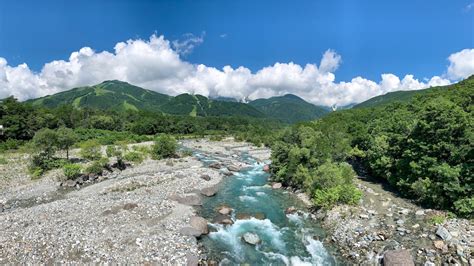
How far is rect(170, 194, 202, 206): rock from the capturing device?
108 ft

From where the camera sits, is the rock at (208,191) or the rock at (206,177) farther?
the rock at (206,177)

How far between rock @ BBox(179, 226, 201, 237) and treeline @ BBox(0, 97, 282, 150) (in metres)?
66.7

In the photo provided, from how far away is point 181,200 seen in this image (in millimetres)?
33125

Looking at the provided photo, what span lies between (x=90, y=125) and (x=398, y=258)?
13371cm

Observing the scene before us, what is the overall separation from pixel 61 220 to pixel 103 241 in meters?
6.53

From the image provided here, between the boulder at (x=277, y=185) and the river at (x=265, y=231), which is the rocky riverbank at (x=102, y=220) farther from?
the boulder at (x=277, y=185)

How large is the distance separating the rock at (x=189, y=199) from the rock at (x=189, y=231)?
8.11 meters

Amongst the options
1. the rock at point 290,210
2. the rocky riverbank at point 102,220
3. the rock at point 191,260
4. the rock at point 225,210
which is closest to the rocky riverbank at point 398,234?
the rock at point 290,210

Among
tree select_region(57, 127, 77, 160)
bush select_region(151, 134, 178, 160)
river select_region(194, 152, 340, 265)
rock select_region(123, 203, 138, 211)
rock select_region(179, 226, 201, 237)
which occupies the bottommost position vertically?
river select_region(194, 152, 340, 265)

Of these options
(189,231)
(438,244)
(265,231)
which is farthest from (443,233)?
(189,231)

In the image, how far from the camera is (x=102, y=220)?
990 inches

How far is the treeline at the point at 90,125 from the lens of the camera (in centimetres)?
8044

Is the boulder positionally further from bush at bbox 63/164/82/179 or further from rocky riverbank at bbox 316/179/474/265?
bush at bbox 63/164/82/179

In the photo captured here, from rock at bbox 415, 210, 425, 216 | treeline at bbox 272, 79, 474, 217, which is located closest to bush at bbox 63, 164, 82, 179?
treeline at bbox 272, 79, 474, 217
